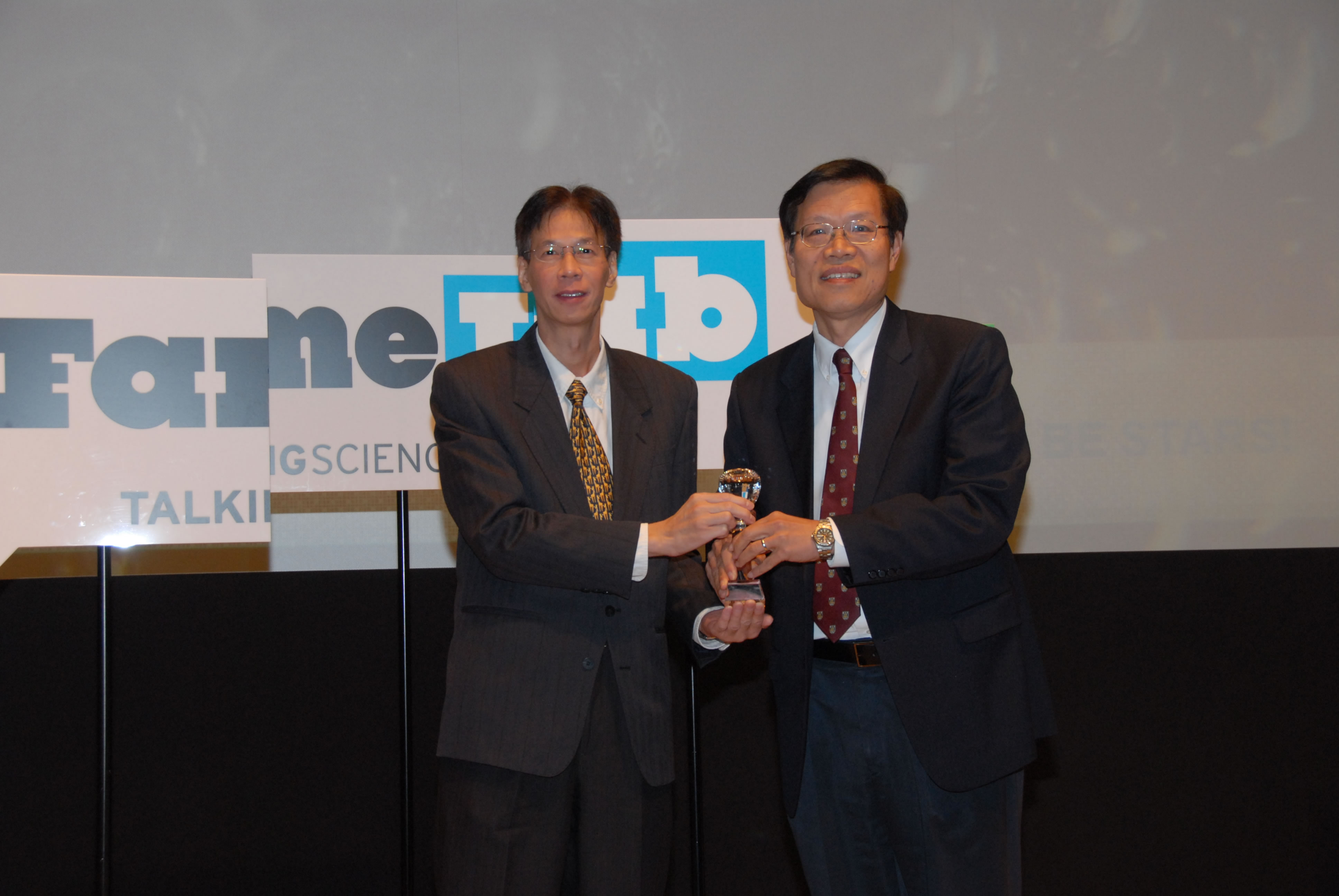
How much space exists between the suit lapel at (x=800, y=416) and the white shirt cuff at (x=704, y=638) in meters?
0.29

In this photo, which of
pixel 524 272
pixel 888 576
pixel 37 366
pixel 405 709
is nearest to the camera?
pixel 888 576

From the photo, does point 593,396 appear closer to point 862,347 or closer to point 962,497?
point 862,347

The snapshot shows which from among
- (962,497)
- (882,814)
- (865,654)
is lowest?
(882,814)

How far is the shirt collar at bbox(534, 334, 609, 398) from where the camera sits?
222 cm

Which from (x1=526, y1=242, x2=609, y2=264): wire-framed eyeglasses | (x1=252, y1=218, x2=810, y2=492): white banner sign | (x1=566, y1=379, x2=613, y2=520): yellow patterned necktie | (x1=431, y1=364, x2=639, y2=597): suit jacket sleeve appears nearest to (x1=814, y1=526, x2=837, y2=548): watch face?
(x1=431, y1=364, x2=639, y2=597): suit jacket sleeve

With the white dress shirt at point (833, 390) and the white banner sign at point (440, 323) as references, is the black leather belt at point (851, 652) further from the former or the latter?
the white banner sign at point (440, 323)

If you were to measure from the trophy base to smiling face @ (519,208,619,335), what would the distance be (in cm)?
68

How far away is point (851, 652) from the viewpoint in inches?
79.5

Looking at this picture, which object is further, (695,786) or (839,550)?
(695,786)

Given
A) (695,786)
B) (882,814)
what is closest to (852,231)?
(882,814)

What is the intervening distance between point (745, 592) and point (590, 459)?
45 centimetres

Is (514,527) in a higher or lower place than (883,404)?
lower

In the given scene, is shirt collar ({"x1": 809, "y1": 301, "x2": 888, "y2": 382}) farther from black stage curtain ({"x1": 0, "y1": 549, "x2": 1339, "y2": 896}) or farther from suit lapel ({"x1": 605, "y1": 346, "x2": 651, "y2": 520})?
black stage curtain ({"x1": 0, "y1": 549, "x2": 1339, "y2": 896})

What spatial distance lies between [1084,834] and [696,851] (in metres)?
1.42
